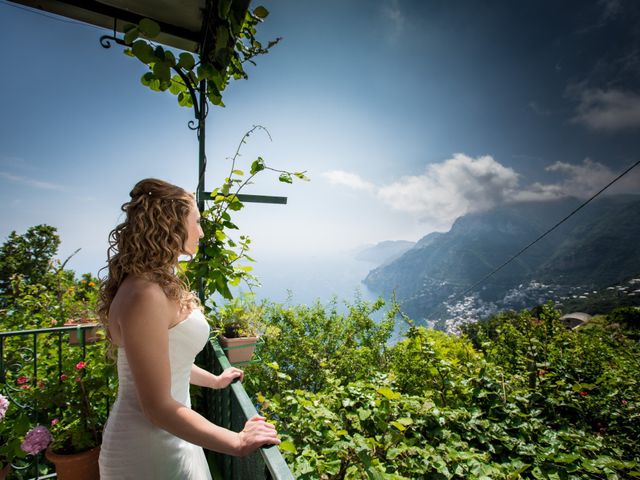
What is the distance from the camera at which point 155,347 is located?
3.23ft

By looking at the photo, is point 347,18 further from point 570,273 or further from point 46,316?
point 570,273

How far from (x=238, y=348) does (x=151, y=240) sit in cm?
159

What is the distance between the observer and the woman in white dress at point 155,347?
955mm

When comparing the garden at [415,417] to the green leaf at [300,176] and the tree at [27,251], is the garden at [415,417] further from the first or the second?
the tree at [27,251]

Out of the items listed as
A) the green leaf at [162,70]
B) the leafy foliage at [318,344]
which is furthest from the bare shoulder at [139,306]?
the leafy foliage at [318,344]

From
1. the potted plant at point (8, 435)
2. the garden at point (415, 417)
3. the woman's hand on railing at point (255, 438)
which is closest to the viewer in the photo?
the woman's hand on railing at point (255, 438)

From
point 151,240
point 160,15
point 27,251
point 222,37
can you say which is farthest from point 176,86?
point 27,251

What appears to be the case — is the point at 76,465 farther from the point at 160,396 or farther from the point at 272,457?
the point at 272,457

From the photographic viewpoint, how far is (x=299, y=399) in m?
1.74

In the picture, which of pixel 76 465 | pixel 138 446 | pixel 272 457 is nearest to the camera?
pixel 272 457

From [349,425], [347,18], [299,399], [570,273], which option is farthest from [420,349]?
[570,273]

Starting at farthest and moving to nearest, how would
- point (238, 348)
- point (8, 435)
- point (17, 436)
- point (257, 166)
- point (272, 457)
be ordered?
point (238, 348) < point (257, 166) < point (8, 435) < point (17, 436) < point (272, 457)

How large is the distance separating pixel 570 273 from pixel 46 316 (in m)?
194

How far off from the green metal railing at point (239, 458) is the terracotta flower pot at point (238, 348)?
8 centimetres
